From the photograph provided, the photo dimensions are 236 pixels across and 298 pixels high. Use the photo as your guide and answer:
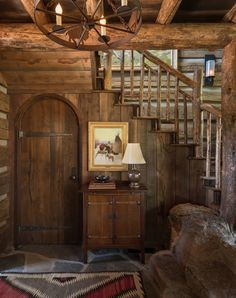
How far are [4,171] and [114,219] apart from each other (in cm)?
162

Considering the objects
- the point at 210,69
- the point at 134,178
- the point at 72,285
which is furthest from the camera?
the point at 210,69

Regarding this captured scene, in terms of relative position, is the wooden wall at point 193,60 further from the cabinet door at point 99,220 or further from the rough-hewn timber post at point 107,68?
the cabinet door at point 99,220

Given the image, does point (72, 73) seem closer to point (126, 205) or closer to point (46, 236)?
point (126, 205)

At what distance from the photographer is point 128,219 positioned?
3.21 metres

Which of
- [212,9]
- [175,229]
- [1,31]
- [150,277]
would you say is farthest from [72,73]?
[150,277]

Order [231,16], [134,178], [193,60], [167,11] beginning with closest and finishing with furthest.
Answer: [167,11] < [231,16] < [134,178] < [193,60]

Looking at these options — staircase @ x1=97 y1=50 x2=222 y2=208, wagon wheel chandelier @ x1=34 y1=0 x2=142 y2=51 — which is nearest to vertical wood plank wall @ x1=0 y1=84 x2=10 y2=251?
staircase @ x1=97 y1=50 x2=222 y2=208

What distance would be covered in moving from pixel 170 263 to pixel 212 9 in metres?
2.31

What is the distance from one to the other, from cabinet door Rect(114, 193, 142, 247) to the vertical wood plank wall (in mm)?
1514

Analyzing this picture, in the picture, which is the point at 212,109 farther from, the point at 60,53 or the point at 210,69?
the point at 60,53

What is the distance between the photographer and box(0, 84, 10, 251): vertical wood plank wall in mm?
3381

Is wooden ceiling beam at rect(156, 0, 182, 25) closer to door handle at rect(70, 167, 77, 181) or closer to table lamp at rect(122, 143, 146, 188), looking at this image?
table lamp at rect(122, 143, 146, 188)

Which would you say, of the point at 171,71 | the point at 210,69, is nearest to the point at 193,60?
the point at 210,69

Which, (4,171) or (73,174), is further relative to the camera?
(73,174)
